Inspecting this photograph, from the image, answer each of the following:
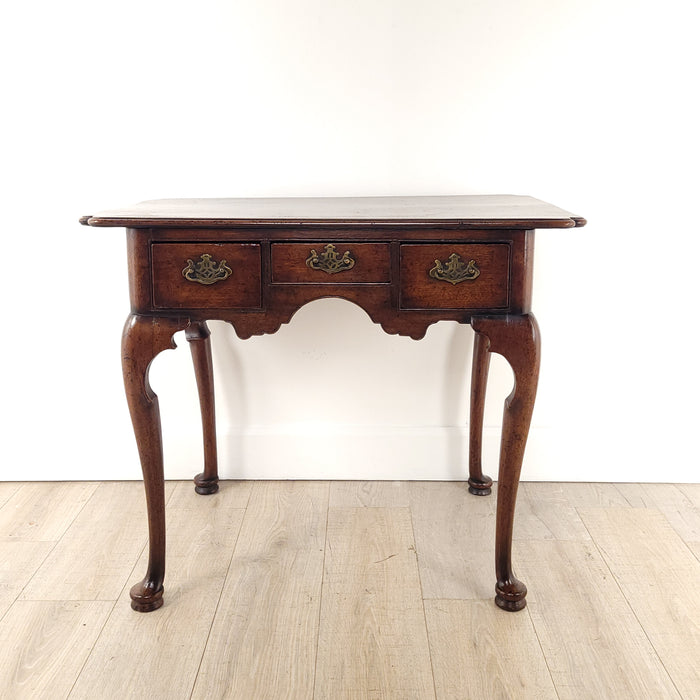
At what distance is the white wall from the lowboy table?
0.59 metres

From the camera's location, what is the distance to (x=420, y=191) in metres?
2.30

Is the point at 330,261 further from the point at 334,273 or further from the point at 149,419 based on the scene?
the point at 149,419

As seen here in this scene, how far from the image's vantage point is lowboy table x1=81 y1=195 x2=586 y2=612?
5.43 feet

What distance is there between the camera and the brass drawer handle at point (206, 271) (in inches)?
66.1

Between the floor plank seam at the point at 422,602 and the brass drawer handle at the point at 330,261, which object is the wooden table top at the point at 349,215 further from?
the floor plank seam at the point at 422,602

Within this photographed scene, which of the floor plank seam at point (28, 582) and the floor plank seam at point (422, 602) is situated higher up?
the floor plank seam at point (422, 602)

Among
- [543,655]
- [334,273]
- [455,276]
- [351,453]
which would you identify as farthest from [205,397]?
[543,655]

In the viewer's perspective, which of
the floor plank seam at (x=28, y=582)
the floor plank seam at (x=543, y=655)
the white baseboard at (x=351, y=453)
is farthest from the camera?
the white baseboard at (x=351, y=453)

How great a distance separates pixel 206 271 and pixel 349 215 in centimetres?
30

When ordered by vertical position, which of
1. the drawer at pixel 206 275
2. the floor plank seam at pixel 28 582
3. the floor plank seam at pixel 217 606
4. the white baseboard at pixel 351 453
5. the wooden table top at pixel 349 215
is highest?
the wooden table top at pixel 349 215

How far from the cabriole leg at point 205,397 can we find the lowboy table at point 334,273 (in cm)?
48

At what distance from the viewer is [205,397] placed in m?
2.29

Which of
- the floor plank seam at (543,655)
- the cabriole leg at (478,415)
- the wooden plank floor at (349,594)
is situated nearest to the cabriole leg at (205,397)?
the wooden plank floor at (349,594)

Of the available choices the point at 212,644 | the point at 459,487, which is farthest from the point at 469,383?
the point at 212,644
